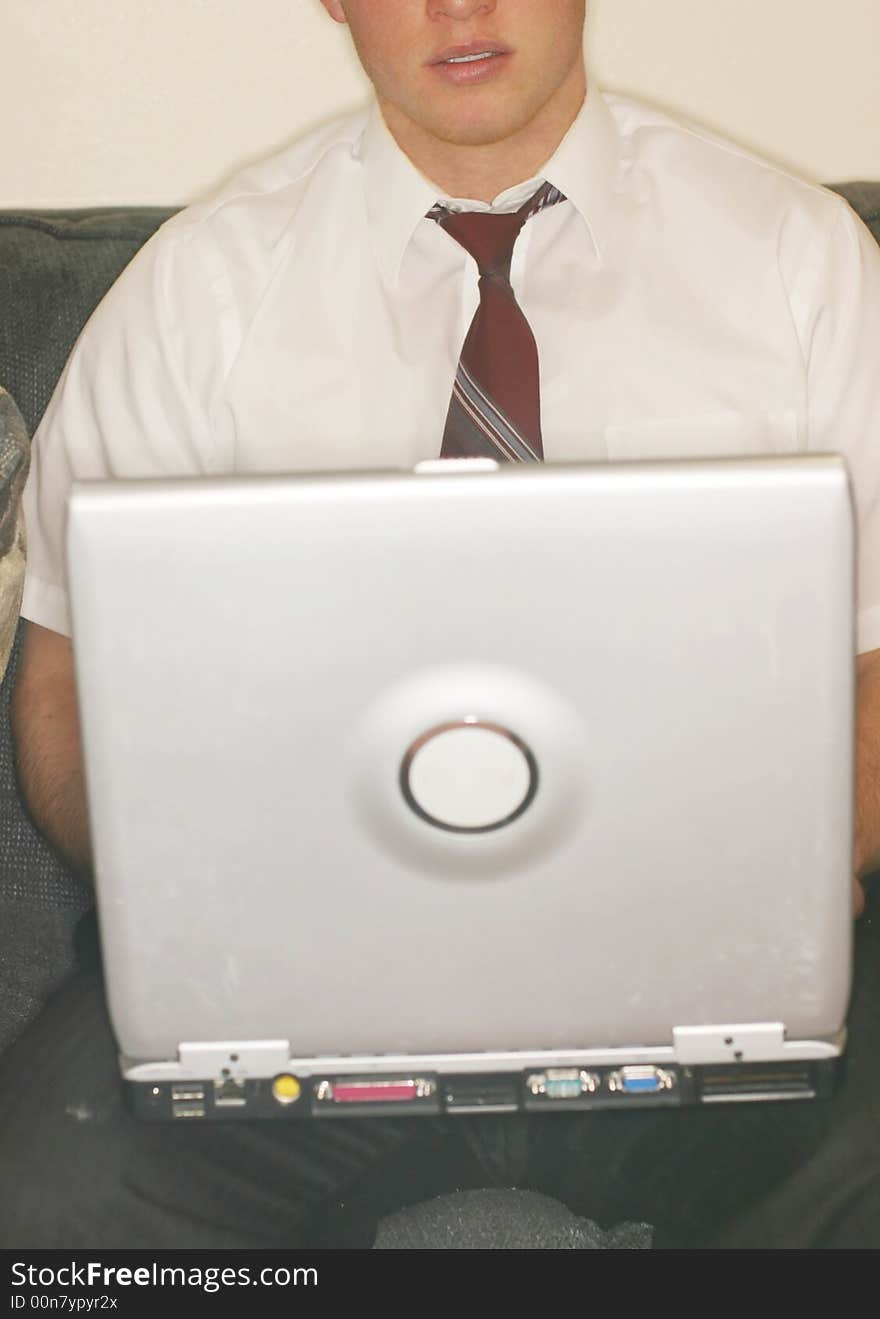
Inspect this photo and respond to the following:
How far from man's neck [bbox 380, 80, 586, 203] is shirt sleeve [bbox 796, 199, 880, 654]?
0.87 ft

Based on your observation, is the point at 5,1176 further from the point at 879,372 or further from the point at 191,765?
the point at 879,372

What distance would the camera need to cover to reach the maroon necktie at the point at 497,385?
47.0 inches

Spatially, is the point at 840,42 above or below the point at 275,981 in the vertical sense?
above

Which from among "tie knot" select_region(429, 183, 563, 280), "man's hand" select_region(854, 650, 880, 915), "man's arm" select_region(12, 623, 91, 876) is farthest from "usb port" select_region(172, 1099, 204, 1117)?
"tie knot" select_region(429, 183, 563, 280)

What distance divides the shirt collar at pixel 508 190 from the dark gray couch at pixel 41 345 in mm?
245

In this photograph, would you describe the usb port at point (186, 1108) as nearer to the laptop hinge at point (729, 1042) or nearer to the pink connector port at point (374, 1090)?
the pink connector port at point (374, 1090)

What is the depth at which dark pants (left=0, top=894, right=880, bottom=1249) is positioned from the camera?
94cm

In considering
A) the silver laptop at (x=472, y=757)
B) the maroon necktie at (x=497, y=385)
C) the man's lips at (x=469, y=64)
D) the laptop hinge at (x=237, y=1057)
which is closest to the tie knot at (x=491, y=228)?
the maroon necktie at (x=497, y=385)

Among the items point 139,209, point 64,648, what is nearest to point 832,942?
point 64,648

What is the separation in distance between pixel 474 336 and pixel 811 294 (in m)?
0.31

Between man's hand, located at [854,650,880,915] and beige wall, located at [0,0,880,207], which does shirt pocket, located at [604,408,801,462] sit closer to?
man's hand, located at [854,650,880,915]

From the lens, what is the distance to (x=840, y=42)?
1.63 metres
